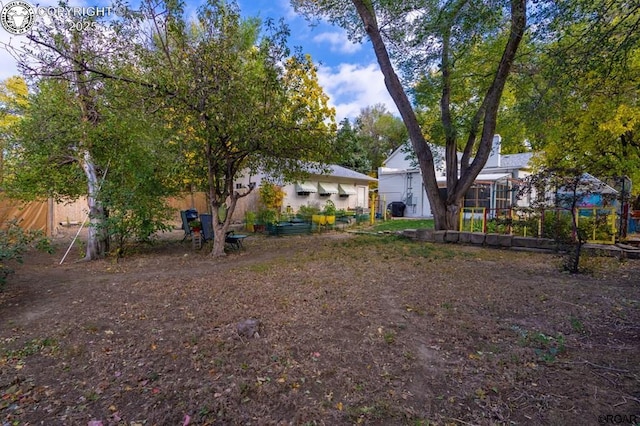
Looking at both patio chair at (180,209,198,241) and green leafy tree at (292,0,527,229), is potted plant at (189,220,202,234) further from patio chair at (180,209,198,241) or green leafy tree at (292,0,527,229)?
green leafy tree at (292,0,527,229)

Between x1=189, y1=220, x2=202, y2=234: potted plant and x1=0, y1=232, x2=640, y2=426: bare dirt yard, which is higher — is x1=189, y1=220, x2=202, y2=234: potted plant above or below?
above

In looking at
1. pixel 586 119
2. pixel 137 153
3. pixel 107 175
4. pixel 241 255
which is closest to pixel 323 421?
pixel 241 255

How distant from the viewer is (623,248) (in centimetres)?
652

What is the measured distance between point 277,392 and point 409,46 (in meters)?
9.17

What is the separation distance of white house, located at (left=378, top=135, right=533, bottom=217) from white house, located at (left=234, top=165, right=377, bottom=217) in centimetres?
171

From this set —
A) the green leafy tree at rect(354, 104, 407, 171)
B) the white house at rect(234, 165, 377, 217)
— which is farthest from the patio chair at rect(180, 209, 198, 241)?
the green leafy tree at rect(354, 104, 407, 171)

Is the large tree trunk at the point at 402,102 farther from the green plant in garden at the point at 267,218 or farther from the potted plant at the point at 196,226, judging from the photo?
the potted plant at the point at 196,226

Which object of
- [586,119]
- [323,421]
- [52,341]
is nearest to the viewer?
[323,421]

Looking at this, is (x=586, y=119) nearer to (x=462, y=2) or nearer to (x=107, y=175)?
(x=462, y=2)

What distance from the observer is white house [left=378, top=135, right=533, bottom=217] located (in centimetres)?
1529

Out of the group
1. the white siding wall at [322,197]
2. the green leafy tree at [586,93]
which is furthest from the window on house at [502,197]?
the white siding wall at [322,197]

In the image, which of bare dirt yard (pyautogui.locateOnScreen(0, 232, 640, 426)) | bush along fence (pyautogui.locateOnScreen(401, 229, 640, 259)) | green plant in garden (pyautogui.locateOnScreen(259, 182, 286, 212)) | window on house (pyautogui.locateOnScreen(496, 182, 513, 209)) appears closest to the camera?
bare dirt yard (pyautogui.locateOnScreen(0, 232, 640, 426))

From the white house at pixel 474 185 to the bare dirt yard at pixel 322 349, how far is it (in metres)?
9.50

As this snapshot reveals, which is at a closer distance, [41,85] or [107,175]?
[41,85]
